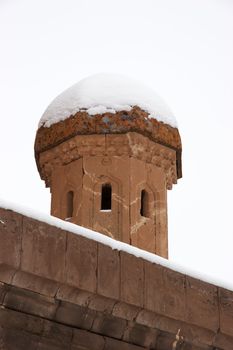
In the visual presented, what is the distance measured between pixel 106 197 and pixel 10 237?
28.0 ft

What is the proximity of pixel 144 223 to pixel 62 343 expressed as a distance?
8090 mm

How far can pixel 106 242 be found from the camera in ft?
15.1

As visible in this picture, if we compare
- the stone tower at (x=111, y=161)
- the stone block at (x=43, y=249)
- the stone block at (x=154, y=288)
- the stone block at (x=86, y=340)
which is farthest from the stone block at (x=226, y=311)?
the stone tower at (x=111, y=161)

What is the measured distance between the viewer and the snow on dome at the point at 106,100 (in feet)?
41.2

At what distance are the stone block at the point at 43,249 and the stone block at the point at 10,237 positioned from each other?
1.5 inches

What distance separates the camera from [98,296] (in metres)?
4.44

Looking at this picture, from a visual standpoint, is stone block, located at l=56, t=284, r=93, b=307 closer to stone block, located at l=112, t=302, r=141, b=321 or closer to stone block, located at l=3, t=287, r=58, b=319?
stone block, located at l=3, t=287, r=58, b=319

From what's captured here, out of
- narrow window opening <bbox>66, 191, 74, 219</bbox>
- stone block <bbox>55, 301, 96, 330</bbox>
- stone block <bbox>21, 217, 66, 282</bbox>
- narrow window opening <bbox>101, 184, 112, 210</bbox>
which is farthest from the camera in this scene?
narrow window opening <bbox>66, 191, 74, 219</bbox>

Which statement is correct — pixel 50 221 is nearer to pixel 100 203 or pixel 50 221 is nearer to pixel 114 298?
pixel 114 298

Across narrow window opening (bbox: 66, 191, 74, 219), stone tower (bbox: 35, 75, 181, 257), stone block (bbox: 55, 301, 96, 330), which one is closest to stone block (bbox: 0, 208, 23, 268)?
stone block (bbox: 55, 301, 96, 330)

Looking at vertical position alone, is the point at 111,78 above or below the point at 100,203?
above

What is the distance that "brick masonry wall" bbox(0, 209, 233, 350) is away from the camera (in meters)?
4.19

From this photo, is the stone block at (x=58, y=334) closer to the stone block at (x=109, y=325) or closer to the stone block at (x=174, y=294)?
the stone block at (x=109, y=325)

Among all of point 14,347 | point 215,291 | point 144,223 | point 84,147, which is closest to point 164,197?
point 144,223
